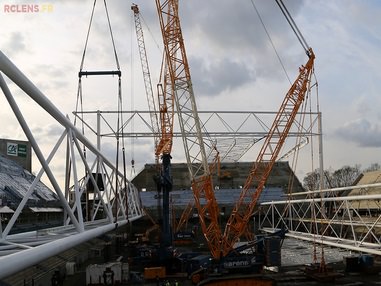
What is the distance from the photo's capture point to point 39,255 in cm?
917

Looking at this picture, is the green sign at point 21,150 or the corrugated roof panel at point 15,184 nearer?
the corrugated roof panel at point 15,184

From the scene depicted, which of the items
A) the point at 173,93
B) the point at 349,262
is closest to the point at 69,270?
the point at 173,93

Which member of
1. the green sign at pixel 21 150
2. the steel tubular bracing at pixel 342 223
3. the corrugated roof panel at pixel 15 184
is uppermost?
the green sign at pixel 21 150

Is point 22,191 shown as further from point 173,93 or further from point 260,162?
point 260,162

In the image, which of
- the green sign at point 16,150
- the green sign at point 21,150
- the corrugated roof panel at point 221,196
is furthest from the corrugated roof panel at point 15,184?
the corrugated roof panel at point 221,196

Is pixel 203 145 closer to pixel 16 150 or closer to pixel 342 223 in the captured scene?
pixel 342 223

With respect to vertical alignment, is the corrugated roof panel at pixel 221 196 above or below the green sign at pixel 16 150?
below

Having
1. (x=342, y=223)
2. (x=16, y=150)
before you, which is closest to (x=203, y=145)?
(x=342, y=223)

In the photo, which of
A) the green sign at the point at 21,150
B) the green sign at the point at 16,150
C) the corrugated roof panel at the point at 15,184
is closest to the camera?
the corrugated roof panel at the point at 15,184

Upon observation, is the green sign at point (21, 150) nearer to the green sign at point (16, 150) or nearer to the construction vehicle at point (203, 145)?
the green sign at point (16, 150)

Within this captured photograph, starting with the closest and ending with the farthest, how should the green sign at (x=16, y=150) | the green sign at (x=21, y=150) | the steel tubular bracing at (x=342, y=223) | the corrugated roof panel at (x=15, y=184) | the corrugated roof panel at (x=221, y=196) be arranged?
1. the steel tubular bracing at (x=342, y=223)
2. the corrugated roof panel at (x=15, y=184)
3. the green sign at (x=16, y=150)
4. the green sign at (x=21, y=150)
5. the corrugated roof panel at (x=221, y=196)

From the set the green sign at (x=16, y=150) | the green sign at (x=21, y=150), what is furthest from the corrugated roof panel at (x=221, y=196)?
the green sign at (x=16, y=150)

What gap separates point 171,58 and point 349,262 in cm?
2164

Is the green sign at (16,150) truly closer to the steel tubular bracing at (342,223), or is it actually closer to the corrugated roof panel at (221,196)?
the corrugated roof panel at (221,196)
